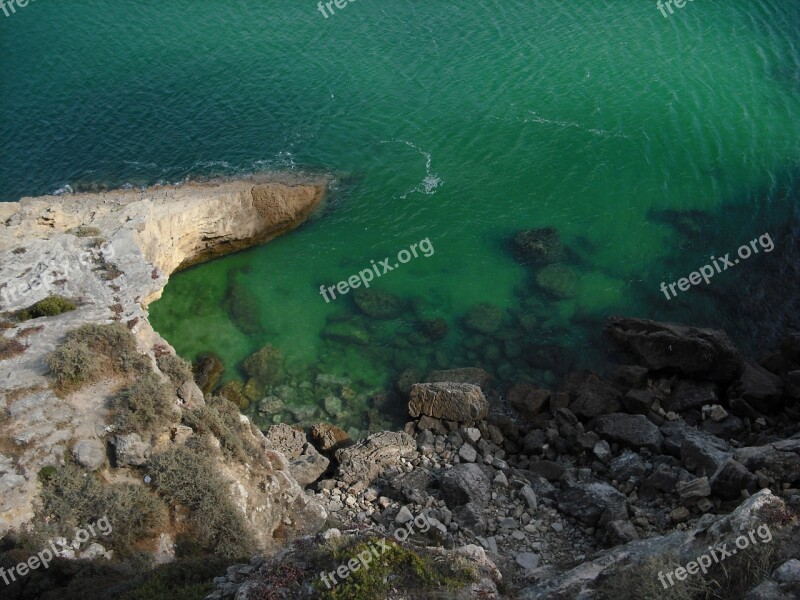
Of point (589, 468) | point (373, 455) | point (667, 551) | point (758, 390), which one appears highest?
point (373, 455)

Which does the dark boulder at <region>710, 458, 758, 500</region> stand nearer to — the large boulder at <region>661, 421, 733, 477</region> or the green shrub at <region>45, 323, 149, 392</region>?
the large boulder at <region>661, 421, 733, 477</region>

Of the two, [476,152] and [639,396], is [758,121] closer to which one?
[476,152]

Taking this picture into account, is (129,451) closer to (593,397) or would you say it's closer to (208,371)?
(208,371)

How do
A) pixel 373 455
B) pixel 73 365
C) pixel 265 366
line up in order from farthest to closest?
pixel 265 366 → pixel 373 455 → pixel 73 365

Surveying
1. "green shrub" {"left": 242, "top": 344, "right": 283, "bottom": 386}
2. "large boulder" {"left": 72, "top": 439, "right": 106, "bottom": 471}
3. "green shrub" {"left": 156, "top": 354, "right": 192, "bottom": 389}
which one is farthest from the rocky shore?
"large boulder" {"left": 72, "top": 439, "right": 106, "bottom": 471}

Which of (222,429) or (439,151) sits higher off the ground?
(439,151)

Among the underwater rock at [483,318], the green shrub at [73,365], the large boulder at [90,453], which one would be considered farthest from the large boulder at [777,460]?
Result: the green shrub at [73,365]

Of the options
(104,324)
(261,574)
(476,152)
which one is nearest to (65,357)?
(104,324)

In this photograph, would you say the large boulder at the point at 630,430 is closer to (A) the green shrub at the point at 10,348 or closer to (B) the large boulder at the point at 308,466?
(B) the large boulder at the point at 308,466

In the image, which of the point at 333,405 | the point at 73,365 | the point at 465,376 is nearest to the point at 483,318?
the point at 465,376
